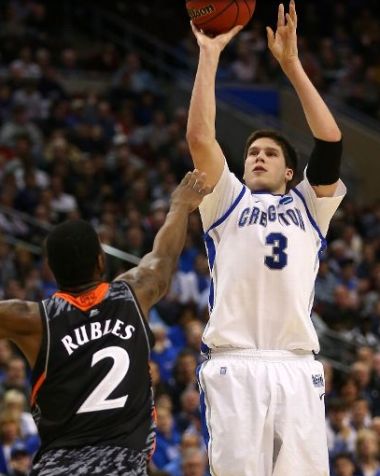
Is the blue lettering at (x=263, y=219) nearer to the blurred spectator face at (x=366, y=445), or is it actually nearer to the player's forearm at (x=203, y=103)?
the player's forearm at (x=203, y=103)

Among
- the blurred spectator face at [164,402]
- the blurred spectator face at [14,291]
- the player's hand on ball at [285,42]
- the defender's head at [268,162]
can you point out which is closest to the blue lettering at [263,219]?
the defender's head at [268,162]

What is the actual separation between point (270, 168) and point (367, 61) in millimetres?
17639

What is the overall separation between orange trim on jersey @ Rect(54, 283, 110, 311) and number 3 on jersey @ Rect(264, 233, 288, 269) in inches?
52.7

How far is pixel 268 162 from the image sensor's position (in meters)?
6.44

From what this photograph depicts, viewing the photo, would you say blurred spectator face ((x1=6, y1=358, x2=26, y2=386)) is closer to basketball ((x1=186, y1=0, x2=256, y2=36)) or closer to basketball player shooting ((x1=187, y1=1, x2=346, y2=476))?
basketball player shooting ((x1=187, y1=1, x2=346, y2=476))

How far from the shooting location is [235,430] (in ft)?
19.5

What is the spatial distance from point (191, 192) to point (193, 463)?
16.3 feet

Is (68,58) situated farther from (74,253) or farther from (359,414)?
(74,253)

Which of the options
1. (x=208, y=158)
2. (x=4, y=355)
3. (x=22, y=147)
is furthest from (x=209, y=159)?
(x=22, y=147)

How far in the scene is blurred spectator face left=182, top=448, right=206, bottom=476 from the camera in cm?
1017

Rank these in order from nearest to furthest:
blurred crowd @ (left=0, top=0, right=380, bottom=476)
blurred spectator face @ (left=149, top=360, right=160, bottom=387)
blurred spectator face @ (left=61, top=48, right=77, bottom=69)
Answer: blurred spectator face @ (left=149, top=360, right=160, bottom=387), blurred crowd @ (left=0, top=0, right=380, bottom=476), blurred spectator face @ (left=61, top=48, right=77, bottom=69)

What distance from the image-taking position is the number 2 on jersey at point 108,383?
4879mm

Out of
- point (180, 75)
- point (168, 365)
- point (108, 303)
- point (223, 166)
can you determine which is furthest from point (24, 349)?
point (180, 75)

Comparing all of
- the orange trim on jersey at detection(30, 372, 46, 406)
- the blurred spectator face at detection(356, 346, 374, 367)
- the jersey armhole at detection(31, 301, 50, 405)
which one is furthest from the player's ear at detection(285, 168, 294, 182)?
the blurred spectator face at detection(356, 346, 374, 367)
